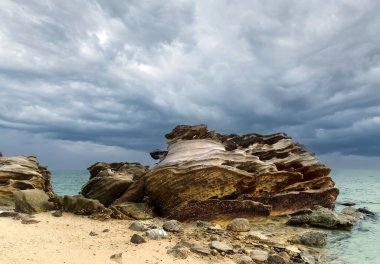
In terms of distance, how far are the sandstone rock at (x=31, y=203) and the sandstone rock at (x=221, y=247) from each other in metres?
8.52

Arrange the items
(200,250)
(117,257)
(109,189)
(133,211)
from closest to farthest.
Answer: (117,257) → (200,250) → (133,211) → (109,189)

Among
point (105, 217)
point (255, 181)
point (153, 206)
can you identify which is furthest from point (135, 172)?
point (105, 217)

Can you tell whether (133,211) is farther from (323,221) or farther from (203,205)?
(323,221)

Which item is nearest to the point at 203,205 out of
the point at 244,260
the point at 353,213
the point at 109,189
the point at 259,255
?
the point at 109,189

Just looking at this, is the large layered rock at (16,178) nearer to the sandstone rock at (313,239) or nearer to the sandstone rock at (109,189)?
the sandstone rock at (109,189)

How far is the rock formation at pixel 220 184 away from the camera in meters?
18.5

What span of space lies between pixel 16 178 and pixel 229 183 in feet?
51.6

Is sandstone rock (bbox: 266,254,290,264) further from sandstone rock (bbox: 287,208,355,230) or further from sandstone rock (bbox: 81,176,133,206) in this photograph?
sandstone rock (bbox: 81,176,133,206)

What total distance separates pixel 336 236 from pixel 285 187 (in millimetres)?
6213

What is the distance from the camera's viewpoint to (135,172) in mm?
27875

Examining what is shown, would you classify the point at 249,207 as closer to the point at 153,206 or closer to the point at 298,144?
the point at 153,206

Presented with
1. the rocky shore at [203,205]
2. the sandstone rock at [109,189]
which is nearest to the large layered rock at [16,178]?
the rocky shore at [203,205]

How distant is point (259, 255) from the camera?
35.7 ft

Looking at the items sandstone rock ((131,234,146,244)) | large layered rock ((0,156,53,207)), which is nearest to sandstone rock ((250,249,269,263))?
sandstone rock ((131,234,146,244))
